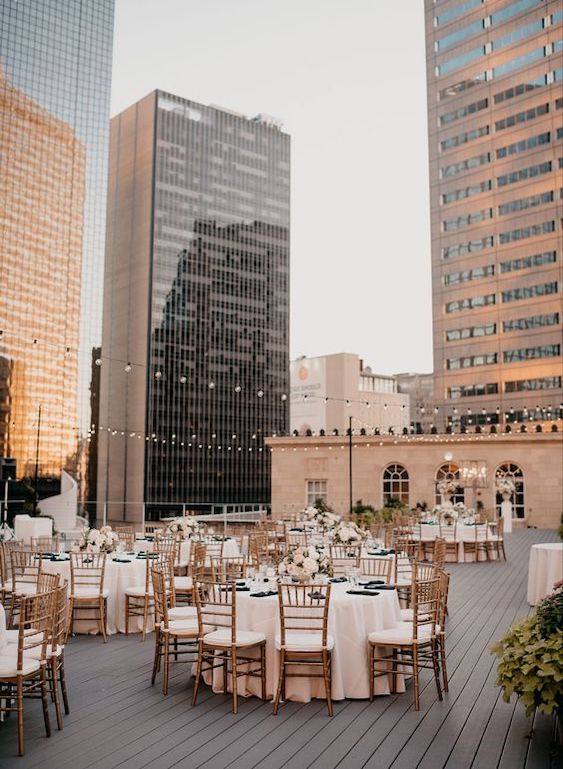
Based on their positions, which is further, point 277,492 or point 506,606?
point 277,492

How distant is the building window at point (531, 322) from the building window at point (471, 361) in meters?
2.41

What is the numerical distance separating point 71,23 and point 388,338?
6070cm

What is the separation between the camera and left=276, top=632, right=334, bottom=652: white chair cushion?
19.9ft

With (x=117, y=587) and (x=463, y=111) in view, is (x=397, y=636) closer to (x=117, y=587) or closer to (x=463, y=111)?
(x=117, y=587)

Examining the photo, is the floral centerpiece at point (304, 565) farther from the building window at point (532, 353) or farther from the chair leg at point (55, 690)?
the building window at point (532, 353)

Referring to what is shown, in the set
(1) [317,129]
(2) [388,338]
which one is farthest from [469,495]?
(1) [317,129]

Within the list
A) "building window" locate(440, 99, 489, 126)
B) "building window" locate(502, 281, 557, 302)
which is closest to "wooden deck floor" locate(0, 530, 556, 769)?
"building window" locate(502, 281, 557, 302)

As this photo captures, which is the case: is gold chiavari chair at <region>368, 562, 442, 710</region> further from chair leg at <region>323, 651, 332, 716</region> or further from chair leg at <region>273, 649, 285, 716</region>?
chair leg at <region>273, 649, 285, 716</region>

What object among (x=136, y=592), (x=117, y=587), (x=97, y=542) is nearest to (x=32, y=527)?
(x=97, y=542)

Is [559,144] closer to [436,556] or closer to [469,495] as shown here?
[469,495]

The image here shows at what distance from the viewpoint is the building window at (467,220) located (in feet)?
183

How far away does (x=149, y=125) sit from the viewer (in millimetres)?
90562

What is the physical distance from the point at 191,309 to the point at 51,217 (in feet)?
62.7

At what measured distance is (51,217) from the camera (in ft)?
261
